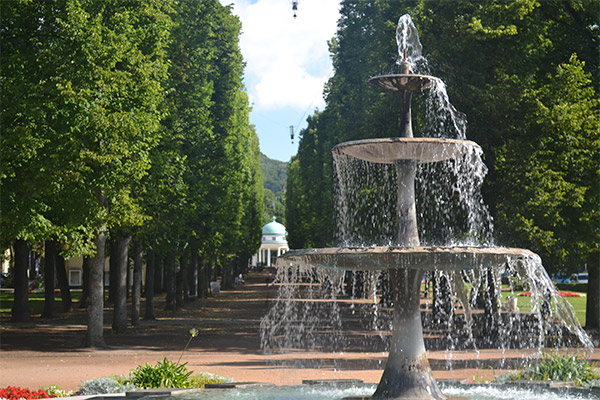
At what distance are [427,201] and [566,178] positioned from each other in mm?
4310

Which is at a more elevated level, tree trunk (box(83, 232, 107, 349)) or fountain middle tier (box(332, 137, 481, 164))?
fountain middle tier (box(332, 137, 481, 164))

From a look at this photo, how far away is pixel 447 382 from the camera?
13.8 m

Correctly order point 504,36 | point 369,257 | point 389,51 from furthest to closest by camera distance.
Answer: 1. point 389,51
2. point 504,36
3. point 369,257

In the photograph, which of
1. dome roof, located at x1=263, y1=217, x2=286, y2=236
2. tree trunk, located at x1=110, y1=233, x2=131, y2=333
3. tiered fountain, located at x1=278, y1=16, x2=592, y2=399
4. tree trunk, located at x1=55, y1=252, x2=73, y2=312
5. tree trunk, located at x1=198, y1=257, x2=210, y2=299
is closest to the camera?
tiered fountain, located at x1=278, y1=16, x2=592, y2=399

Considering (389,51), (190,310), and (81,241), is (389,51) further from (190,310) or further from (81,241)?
(190,310)

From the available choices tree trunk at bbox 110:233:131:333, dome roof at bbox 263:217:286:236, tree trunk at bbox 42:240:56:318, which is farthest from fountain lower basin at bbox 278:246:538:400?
dome roof at bbox 263:217:286:236

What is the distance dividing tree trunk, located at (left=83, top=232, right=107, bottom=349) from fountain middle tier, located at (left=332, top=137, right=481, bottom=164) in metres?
12.8

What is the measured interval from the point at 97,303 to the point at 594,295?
15.8 meters

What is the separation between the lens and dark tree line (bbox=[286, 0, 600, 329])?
77.9 ft

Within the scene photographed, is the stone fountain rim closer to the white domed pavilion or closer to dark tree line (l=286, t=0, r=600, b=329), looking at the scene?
dark tree line (l=286, t=0, r=600, b=329)

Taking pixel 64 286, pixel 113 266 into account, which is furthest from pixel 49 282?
pixel 113 266

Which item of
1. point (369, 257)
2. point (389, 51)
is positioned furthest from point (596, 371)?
point (389, 51)

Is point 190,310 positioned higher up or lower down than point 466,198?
lower down

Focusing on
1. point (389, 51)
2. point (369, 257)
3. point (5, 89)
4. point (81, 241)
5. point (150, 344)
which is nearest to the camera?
point (369, 257)
